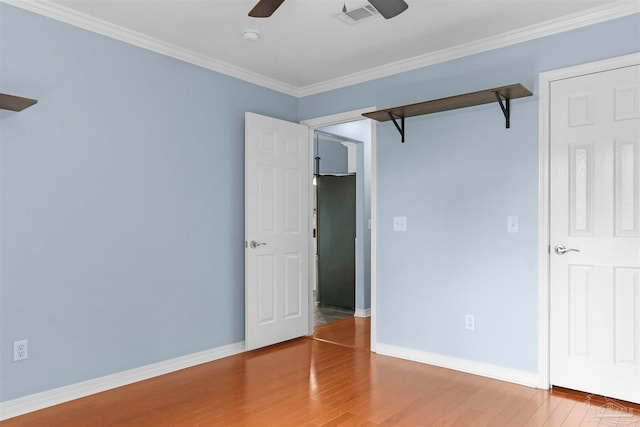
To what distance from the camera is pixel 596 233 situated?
300 centimetres

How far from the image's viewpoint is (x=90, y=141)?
10.3ft

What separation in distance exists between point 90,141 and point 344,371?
2.53m

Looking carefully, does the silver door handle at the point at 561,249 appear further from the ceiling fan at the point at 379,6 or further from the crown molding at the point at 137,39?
the crown molding at the point at 137,39

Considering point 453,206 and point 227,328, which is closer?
point 453,206

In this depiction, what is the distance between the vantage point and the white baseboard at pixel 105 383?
276cm

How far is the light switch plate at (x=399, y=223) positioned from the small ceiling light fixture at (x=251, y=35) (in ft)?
6.14

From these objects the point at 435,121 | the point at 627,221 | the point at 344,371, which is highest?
the point at 435,121

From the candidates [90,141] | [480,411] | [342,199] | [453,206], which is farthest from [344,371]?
[342,199]

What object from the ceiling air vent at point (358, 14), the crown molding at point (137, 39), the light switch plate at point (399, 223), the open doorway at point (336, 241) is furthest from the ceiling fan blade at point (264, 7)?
the open doorway at point (336, 241)

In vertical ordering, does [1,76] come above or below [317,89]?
below

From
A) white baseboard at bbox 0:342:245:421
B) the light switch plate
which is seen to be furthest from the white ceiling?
white baseboard at bbox 0:342:245:421

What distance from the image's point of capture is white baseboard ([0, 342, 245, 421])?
108 inches

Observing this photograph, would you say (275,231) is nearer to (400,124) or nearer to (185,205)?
(185,205)

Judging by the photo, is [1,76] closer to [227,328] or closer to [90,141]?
[90,141]
